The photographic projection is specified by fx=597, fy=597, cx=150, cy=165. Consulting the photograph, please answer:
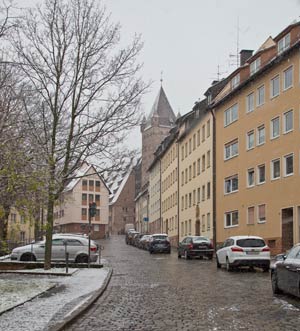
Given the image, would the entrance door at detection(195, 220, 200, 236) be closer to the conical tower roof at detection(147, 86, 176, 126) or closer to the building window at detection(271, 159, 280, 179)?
the building window at detection(271, 159, 280, 179)

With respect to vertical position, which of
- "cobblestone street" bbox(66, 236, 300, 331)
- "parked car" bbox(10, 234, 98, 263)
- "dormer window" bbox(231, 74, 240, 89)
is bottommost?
"cobblestone street" bbox(66, 236, 300, 331)

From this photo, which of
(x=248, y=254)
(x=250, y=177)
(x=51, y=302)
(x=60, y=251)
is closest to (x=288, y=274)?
(x=51, y=302)

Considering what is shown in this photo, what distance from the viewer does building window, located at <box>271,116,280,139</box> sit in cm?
3559

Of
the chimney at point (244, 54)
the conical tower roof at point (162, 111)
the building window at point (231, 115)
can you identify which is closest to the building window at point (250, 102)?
the building window at point (231, 115)

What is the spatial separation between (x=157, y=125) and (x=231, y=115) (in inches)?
3218

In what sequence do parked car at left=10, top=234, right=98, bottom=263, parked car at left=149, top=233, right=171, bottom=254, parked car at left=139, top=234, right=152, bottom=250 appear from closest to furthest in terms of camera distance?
parked car at left=10, top=234, right=98, bottom=263, parked car at left=149, top=233, right=171, bottom=254, parked car at left=139, top=234, right=152, bottom=250

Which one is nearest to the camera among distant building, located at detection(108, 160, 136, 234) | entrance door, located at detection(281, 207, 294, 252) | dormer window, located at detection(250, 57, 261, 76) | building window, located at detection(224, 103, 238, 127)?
entrance door, located at detection(281, 207, 294, 252)

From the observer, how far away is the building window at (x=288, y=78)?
34013 millimetres

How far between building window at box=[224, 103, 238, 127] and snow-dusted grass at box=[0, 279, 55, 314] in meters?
27.1

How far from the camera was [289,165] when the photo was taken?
34.0 m

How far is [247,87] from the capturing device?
4100 cm

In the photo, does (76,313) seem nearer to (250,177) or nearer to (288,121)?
(288,121)

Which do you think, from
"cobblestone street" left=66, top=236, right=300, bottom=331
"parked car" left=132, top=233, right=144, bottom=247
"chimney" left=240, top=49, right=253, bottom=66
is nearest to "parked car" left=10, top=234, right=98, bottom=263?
"cobblestone street" left=66, top=236, right=300, bottom=331

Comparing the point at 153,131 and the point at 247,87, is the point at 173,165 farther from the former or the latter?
the point at 153,131
